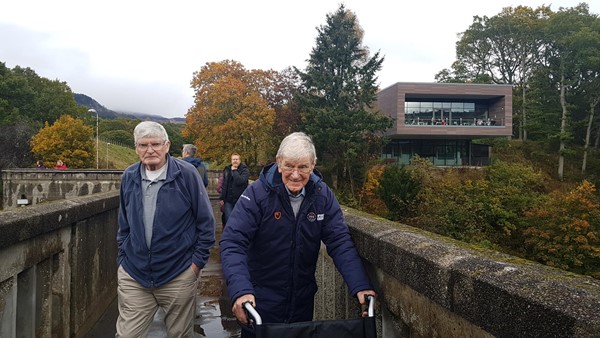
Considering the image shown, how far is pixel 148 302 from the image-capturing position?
316 cm

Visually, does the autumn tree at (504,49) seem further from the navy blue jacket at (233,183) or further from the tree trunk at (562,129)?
the navy blue jacket at (233,183)

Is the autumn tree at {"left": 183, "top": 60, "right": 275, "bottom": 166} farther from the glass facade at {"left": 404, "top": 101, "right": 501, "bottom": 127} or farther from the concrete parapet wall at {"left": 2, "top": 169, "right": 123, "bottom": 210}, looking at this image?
the glass facade at {"left": 404, "top": 101, "right": 501, "bottom": 127}

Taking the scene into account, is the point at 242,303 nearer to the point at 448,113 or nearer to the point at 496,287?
the point at 496,287

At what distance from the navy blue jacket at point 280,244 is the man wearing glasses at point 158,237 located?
64 centimetres

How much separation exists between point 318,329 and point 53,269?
8.81 feet

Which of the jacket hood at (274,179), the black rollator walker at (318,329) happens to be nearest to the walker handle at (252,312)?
the black rollator walker at (318,329)

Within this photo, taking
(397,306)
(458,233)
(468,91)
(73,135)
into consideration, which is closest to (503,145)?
(468,91)

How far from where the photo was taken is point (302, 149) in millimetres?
2625

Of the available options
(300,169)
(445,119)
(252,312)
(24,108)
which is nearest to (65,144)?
(24,108)

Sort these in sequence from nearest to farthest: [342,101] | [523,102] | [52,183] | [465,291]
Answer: [465,291], [52,183], [342,101], [523,102]

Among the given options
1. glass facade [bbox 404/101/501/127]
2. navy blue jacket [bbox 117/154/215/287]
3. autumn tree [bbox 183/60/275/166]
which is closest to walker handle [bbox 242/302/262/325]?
navy blue jacket [bbox 117/154/215/287]

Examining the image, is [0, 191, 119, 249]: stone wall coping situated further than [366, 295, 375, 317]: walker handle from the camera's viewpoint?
Yes

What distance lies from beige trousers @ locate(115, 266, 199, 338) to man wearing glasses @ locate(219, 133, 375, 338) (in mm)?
680

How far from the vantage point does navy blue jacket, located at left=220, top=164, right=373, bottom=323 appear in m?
2.61
